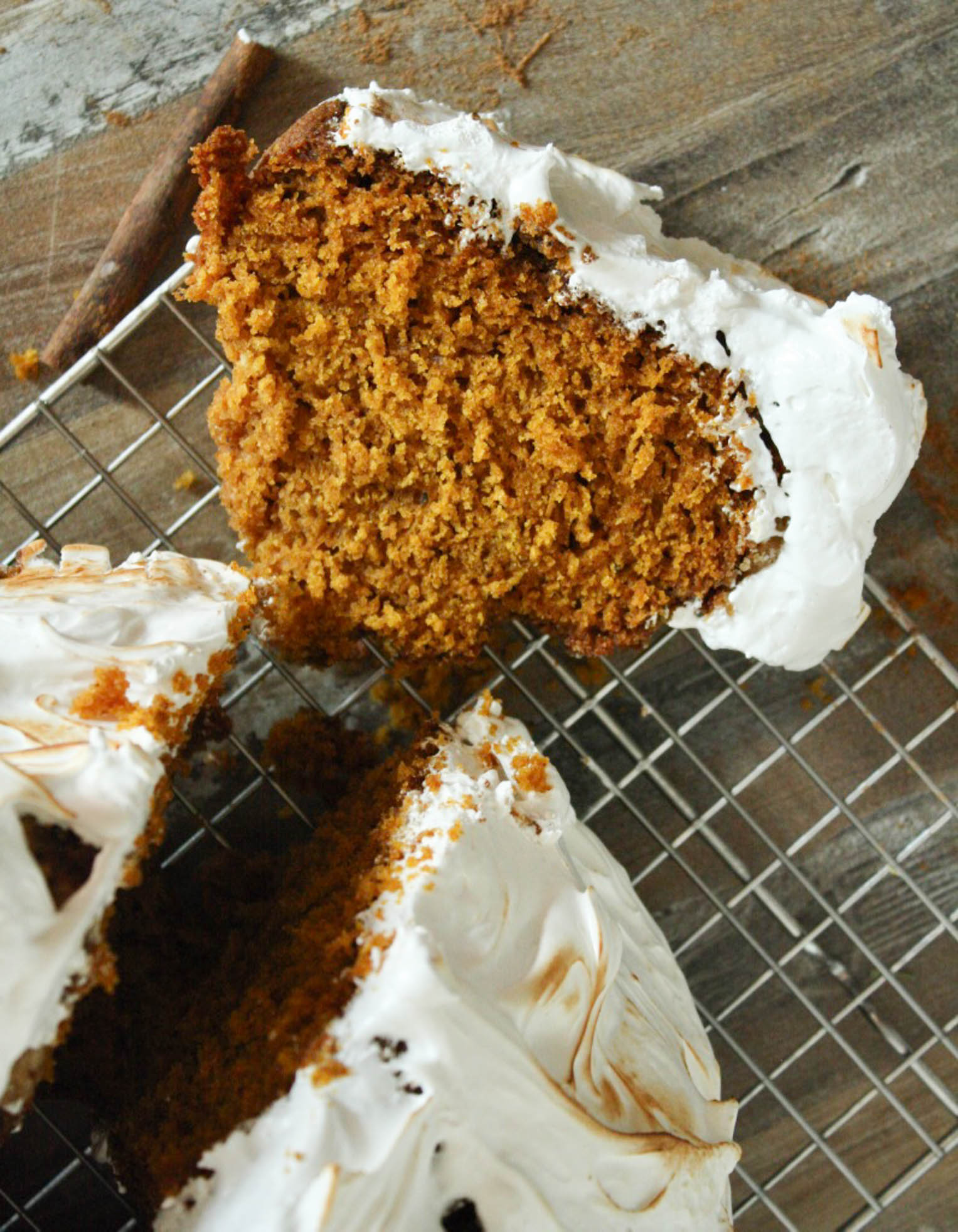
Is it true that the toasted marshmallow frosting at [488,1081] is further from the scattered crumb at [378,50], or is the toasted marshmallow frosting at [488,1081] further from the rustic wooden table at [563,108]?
the scattered crumb at [378,50]

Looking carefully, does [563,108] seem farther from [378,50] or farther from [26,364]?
[26,364]

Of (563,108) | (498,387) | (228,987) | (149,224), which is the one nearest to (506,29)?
(563,108)

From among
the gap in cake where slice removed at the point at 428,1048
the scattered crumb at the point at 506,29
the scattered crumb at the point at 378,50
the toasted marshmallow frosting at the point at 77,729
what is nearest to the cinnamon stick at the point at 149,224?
the scattered crumb at the point at 378,50

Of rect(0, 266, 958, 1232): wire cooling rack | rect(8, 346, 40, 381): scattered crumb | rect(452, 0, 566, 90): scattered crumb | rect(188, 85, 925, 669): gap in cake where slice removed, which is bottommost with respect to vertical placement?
rect(0, 266, 958, 1232): wire cooling rack

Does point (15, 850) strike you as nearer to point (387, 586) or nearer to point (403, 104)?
point (387, 586)

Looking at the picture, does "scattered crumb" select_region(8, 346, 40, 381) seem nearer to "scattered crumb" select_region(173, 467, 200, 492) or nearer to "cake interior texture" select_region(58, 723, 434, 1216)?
"scattered crumb" select_region(173, 467, 200, 492)

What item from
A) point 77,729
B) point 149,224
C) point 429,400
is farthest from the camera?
point 149,224

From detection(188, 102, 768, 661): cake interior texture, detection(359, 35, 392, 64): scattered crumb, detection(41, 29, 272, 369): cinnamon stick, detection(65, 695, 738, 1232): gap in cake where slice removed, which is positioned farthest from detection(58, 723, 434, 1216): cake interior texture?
detection(359, 35, 392, 64): scattered crumb
